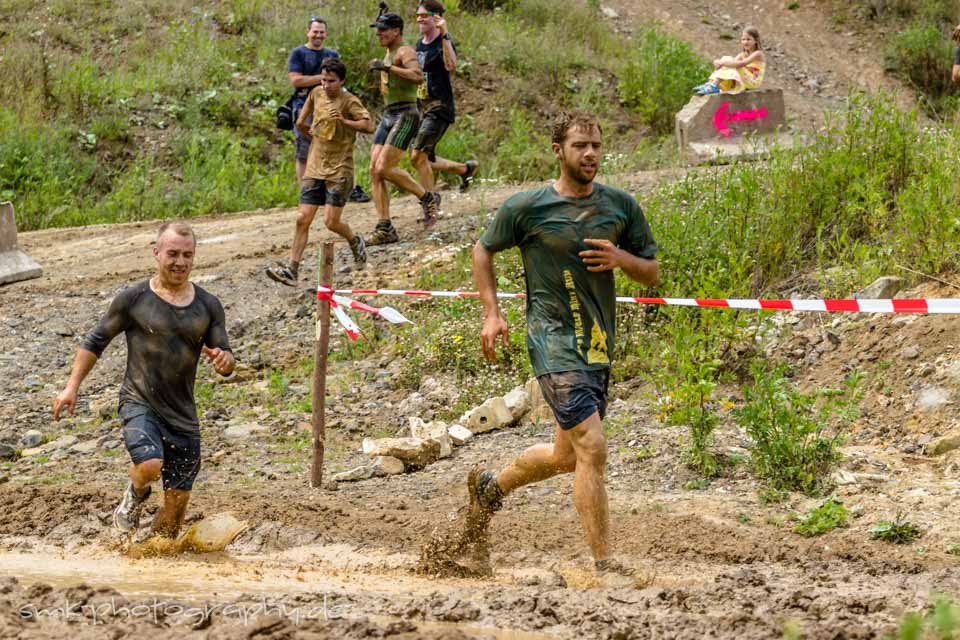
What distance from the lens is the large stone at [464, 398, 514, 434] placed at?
9094mm

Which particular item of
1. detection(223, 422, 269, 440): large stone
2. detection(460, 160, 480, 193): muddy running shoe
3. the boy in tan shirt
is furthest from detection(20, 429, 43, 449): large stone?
detection(460, 160, 480, 193): muddy running shoe

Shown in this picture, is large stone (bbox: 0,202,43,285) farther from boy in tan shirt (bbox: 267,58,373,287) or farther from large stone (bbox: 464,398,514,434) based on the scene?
large stone (bbox: 464,398,514,434)

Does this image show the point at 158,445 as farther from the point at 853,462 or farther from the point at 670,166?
the point at 670,166

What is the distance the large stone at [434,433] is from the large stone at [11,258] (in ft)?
21.0

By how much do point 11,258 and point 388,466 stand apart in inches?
286

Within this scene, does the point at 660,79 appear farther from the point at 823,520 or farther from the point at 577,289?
the point at 577,289

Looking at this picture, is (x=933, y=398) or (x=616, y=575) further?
(x=933, y=398)

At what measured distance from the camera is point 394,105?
42.0ft

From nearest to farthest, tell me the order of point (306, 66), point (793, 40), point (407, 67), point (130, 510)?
point (130, 510) < point (407, 67) < point (306, 66) < point (793, 40)

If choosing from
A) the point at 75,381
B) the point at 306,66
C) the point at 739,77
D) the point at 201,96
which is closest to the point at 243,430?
the point at 75,381

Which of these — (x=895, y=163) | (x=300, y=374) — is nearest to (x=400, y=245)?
(x=300, y=374)

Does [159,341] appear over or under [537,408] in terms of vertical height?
over

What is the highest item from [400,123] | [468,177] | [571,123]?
[571,123]

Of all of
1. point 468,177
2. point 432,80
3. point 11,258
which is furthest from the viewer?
point 468,177
